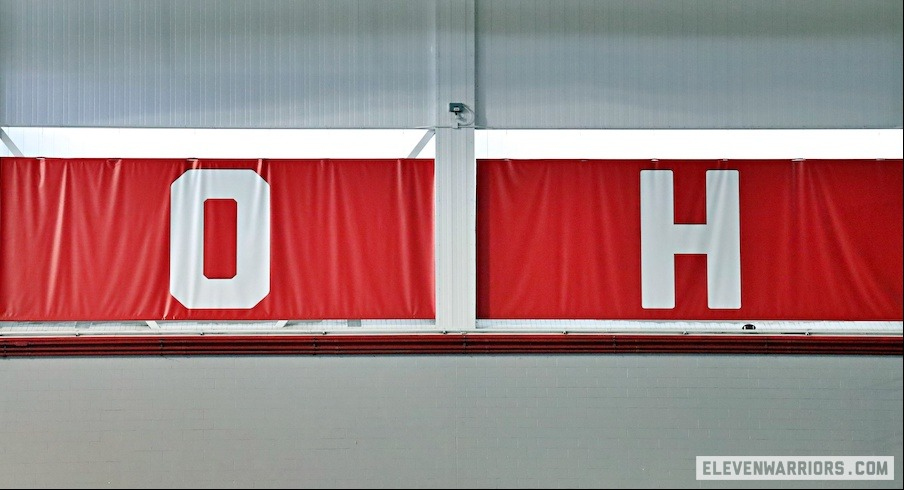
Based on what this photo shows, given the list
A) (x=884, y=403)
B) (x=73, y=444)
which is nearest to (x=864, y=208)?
(x=884, y=403)

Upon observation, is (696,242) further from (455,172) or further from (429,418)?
(429,418)

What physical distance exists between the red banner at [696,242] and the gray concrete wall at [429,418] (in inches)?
16.1

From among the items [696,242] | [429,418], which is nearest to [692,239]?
[696,242]

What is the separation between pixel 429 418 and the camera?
4.97 metres

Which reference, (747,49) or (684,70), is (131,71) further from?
(747,49)

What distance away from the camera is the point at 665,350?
502 centimetres

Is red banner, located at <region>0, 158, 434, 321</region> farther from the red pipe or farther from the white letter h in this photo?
the white letter h

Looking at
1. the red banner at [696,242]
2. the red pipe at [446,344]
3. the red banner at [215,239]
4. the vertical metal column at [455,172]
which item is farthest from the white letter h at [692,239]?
the red banner at [215,239]

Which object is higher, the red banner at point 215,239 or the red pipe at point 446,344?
the red banner at point 215,239

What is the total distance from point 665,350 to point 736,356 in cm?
52

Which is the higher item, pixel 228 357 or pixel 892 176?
pixel 892 176

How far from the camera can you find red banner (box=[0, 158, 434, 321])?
5008 millimetres

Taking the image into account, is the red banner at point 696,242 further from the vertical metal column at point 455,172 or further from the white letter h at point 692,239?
the vertical metal column at point 455,172

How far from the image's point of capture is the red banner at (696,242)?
508 centimetres
